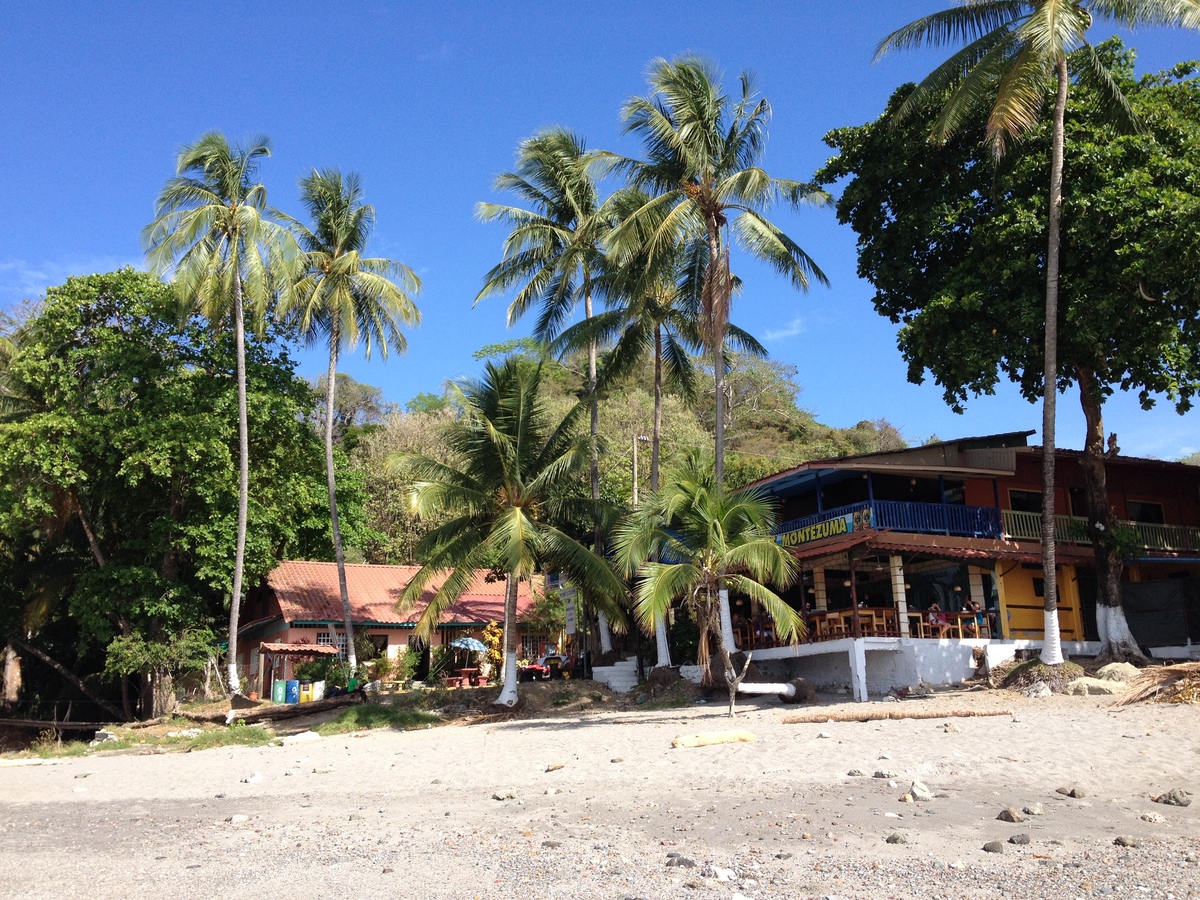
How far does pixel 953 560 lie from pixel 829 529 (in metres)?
3.23

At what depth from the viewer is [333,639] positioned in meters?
30.2

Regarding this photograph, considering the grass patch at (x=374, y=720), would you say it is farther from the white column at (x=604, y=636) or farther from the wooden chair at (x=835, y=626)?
the wooden chair at (x=835, y=626)

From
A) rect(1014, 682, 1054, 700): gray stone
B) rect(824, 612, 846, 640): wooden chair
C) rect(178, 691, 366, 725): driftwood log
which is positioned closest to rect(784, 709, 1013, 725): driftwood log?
rect(1014, 682, 1054, 700): gray stone

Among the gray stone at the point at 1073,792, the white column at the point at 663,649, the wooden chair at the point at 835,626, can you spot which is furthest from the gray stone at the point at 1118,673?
the white column at the point at 663,649

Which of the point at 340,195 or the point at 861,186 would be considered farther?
the point at 340,195

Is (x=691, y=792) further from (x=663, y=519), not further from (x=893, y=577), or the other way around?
(x=893, y=577)

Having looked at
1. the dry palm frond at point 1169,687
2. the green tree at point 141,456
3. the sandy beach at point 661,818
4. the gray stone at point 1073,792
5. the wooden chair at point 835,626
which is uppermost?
the green tree at point 141,456

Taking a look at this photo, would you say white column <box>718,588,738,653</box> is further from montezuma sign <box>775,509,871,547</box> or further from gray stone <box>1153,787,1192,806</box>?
gray stone <box>1153,787,1192,806</box>

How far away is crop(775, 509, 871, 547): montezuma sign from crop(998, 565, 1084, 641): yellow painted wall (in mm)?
4188

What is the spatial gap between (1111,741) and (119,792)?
1323cm

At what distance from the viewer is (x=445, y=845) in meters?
8.56

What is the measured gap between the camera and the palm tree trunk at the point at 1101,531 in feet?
66.6

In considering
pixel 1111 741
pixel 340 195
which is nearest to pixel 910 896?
pixel 1111 741

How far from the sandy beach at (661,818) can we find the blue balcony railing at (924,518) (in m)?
5.62
